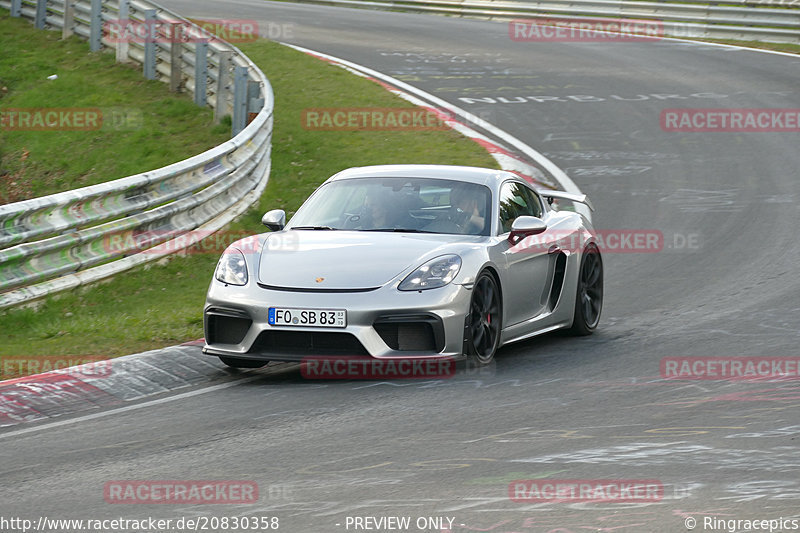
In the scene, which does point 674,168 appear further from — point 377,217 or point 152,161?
point 377,217

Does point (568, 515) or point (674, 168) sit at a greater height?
point (568, 515)

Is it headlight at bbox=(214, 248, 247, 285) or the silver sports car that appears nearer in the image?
the silver sports car

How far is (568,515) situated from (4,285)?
6.28 metres

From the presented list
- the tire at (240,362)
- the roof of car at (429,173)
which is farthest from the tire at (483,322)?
the tire at (240,362)

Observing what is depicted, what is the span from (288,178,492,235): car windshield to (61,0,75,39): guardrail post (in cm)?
1563

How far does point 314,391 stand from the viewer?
26.4ft

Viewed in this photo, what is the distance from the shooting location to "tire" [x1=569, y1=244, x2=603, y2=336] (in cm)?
1037

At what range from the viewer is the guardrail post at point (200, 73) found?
755 inches

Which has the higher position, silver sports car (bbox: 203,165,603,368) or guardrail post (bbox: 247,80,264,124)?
silver sports car (bbox: 203,165,603,368)

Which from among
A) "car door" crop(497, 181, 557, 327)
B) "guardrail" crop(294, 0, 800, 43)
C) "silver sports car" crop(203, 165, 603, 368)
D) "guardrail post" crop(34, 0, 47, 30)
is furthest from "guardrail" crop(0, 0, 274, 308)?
"guardrail" crop(294, 0, 800, 43)

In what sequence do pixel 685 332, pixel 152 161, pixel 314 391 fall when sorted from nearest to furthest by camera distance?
pixel 314 391
pixel 685 332
pixel 152 161

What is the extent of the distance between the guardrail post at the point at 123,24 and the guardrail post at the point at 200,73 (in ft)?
6.96

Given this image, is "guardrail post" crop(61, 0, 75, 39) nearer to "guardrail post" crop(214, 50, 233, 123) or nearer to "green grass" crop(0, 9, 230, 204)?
"green grass" crop(0, 9, 230, 204)

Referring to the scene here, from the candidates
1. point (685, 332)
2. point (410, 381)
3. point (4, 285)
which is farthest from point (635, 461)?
point (4, 285)
